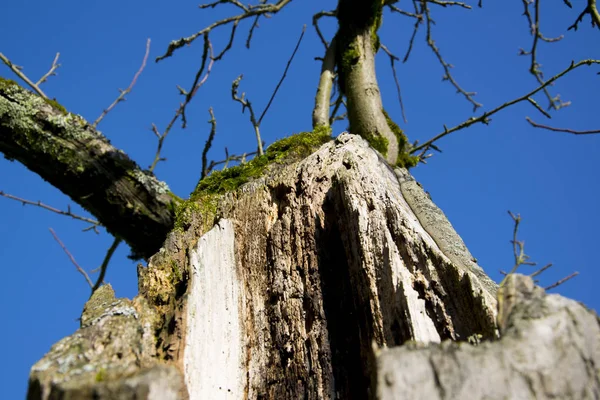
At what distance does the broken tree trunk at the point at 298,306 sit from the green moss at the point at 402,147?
781 mm

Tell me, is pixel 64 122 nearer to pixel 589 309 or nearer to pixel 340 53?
pixel 340 53

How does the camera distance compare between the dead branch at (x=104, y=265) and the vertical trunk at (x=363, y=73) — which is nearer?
the vertical trunk at (x=363, y=73)

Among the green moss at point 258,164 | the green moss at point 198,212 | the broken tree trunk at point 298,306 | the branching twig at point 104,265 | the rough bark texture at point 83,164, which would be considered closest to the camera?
the broken tree trunk at point 298,306

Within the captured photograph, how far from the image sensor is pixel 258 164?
2.48 m

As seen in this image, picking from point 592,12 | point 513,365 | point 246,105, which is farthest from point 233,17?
point 513,365

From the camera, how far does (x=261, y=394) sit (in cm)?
169

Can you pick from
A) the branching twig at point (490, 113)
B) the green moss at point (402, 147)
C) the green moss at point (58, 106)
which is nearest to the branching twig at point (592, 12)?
the branching twig at point (490, 113)

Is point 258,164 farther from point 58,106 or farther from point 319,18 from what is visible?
point 319,18

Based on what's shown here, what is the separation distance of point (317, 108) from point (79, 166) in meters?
1.37

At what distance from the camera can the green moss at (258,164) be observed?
7.90ft

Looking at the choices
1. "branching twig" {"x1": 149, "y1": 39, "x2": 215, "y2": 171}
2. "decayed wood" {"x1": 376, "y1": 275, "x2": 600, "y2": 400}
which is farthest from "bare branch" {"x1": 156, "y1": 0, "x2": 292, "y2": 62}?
"decayed wood" {"x1": 376, "y1": 275, "x2": 600, "y2": 400}

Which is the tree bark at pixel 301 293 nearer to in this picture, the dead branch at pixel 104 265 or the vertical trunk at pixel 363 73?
the vertical trunk at pixel 363 73

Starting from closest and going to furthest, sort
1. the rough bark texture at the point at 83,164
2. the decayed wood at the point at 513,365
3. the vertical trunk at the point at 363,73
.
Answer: the decayed wood at the point at 513,365, the rough bark texture at the point at 83,164, the vertical trunk at the point at 363,73

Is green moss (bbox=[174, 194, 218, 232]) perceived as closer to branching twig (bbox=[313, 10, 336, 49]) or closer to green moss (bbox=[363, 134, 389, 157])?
green moss (bbox=[363, 134, 389, 157])
